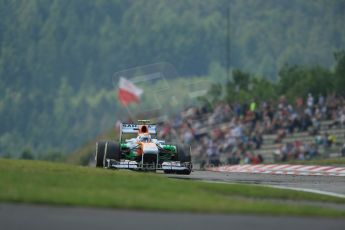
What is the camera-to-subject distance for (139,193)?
59.9 ft

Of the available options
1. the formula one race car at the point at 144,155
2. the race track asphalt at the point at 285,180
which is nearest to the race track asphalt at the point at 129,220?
the race track asphalt at the point at 285,180

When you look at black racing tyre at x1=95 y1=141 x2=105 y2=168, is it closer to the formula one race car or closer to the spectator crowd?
the formula one race car

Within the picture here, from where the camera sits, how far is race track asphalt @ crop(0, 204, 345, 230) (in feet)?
47.2

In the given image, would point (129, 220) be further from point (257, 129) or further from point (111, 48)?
point (111, 48)

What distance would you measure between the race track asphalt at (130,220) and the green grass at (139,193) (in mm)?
573

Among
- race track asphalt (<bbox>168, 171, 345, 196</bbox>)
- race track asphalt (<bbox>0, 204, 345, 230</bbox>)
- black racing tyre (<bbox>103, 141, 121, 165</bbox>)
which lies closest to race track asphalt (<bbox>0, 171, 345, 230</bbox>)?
race track asphalt (<bbox>0, 204, 345, 230</bbox>)

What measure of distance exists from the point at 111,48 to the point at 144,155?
3788 inches

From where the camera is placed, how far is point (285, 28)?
119 meters

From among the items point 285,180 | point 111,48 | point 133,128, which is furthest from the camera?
point 111,48

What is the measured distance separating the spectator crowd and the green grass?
1793 cm

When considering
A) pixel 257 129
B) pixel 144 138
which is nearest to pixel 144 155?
pixel 144 138

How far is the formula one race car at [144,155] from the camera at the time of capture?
27875 mm

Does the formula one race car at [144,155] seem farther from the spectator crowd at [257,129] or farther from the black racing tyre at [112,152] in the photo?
the spectator crowd at [257,129]

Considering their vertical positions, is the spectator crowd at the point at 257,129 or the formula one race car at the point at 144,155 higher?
the spectator crowd at the point at 257,129
